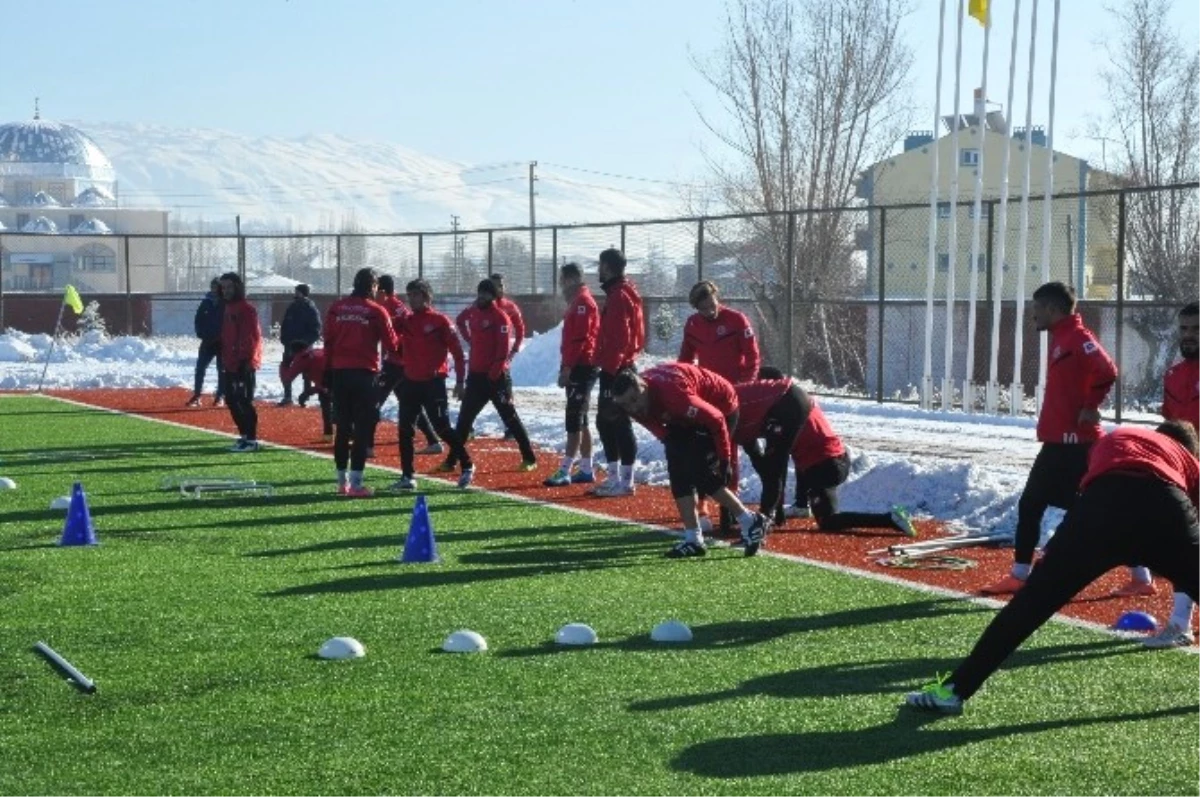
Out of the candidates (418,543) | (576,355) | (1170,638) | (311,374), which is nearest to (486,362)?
(576,355)

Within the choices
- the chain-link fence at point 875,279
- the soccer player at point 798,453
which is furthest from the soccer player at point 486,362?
the chain-link fence at point 875,279

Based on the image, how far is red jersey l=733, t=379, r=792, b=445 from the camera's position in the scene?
45.7 ft

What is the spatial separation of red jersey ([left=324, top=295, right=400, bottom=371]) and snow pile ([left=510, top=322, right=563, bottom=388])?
18.0 metres

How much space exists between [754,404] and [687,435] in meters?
1.50

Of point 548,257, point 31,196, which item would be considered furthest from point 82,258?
point 548,257

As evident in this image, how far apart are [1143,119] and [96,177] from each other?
124740 millimetres

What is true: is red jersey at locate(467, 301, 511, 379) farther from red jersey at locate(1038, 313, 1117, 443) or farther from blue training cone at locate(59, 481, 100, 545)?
red jersey at locate(1038, 313, 1117, 443)

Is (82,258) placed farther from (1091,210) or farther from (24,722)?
(24,722)

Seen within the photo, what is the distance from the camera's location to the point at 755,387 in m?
14.0

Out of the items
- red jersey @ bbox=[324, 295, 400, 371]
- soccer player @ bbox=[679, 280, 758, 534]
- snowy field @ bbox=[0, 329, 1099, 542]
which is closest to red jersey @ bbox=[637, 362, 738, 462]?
soccer player @ bbox=[679, 280, 758, 534]

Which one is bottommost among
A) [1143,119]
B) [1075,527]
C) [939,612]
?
[939,612]

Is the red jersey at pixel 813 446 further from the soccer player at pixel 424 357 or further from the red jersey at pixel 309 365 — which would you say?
the red jersey at pixel 309 365

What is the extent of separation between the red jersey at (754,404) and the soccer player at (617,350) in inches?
88.5

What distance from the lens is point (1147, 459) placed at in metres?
7.80
